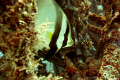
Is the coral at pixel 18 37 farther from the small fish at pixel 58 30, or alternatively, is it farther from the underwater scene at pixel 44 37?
the small fish at pixel 58 30

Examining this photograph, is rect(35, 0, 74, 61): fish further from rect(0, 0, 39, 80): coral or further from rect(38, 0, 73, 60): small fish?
rect(0, 0, 39, 80): coral

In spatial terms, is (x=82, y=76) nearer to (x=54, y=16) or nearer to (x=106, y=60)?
(x=106, y=60)

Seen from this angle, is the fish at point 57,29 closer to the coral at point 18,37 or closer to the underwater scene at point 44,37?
the underwater scene at point 44,37

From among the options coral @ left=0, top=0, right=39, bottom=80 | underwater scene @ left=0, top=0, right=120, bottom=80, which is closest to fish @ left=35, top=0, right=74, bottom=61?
underwater scene @ left=0, top=0, right=120, bottom=80

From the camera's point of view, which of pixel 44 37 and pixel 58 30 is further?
pixel 58 30

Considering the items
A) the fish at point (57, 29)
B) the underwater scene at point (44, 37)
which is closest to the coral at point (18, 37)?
the underwater scene at point (44, 37)

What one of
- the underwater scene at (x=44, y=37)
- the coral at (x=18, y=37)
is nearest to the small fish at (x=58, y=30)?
the underwater scene at (x=44, y=37)

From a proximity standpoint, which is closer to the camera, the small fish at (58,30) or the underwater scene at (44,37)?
the underwater scene at (44,37)

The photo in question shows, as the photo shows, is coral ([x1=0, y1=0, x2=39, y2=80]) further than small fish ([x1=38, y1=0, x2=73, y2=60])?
No

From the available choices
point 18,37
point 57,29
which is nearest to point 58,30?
point 57,29

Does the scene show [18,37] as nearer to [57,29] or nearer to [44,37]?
[44,37]

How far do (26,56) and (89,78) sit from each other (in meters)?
1.06

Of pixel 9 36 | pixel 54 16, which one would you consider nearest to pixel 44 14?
pixel 54 16

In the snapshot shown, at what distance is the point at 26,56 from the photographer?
93cm
